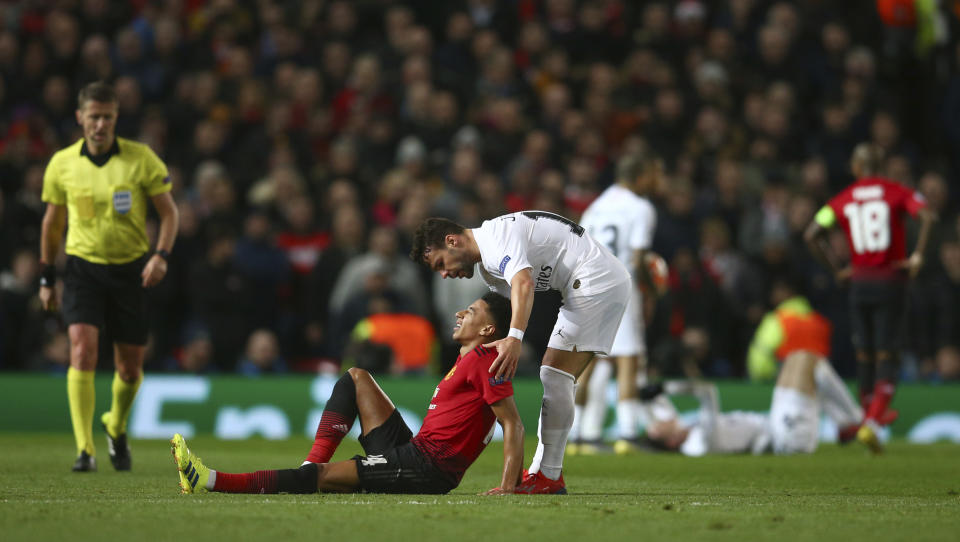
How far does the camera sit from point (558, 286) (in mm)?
7117

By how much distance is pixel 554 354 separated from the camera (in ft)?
23.3

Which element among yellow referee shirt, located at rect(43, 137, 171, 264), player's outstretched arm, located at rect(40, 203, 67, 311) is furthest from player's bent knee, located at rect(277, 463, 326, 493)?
player's outstretched arm, located at rect(40, 203, 67, 311)

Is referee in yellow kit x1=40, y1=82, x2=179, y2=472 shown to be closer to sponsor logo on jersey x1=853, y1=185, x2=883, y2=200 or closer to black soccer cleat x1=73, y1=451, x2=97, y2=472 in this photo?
black soccer cleat x1=73, y1=451, x2=97, y2=472

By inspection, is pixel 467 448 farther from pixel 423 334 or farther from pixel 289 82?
pixel 289 82

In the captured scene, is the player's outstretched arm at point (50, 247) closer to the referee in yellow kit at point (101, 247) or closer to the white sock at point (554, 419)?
the referee in yellow kit at point (101, 247)

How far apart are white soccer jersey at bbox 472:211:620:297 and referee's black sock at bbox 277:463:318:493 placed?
134 cm

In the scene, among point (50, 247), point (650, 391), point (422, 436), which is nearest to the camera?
point (422, 436)

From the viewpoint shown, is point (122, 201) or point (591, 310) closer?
point (591, 310)

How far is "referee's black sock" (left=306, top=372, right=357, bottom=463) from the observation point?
677 centimetres

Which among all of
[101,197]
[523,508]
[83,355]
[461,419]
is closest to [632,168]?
[101,197]

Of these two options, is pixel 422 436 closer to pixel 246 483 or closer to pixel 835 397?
pixel 246 483

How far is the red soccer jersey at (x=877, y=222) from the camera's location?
11.3 metres

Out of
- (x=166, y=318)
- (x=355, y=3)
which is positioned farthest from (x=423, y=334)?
(x=355, y=3)

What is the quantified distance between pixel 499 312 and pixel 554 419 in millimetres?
665
